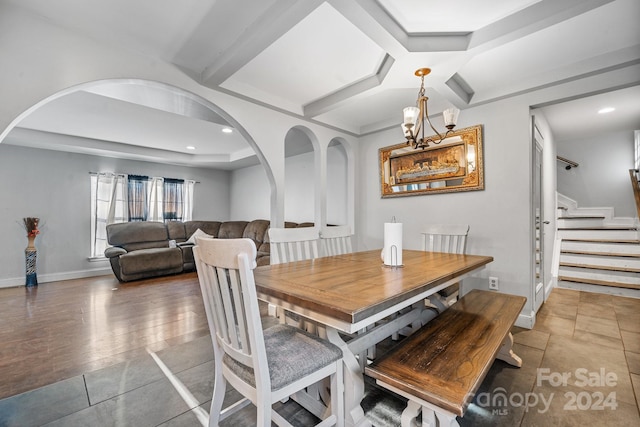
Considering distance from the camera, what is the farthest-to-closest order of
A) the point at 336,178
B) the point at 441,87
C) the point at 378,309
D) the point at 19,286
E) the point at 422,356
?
1. the point at 336,178
2. the point at 19,286
3. the point at 441,87
4. the point at 422,356
5. the point at 378,309

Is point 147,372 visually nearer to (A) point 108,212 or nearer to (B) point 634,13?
(B) point 634,13

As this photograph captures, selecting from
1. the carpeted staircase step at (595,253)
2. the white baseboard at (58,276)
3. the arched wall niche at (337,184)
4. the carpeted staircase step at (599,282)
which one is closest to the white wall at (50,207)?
the white baseboard at (58,276)

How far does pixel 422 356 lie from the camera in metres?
1.16

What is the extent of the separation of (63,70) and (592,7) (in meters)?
3.24

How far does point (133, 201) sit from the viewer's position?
18.2 feet

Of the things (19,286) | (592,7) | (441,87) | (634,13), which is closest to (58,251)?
(19,286)

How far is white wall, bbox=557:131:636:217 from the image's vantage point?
445cm

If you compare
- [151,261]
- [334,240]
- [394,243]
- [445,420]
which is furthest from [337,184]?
[445,420]

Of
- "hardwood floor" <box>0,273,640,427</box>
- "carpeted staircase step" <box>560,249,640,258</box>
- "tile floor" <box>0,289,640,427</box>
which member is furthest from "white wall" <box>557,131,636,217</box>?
"tile floor" <box>0,289,640,427</box>

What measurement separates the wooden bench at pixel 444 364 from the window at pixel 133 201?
6094 mm

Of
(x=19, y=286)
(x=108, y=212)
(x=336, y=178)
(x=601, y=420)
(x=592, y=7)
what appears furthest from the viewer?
(x=108, y=212)

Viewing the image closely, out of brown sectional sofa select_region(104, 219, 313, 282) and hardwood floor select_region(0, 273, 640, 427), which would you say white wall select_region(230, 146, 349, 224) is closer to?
brown sectional sofa select_region(104, 219, 313, 282)

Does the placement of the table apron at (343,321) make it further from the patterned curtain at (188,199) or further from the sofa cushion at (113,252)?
the patterned curtain at (188,199)

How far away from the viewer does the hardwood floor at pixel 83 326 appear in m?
1.89
